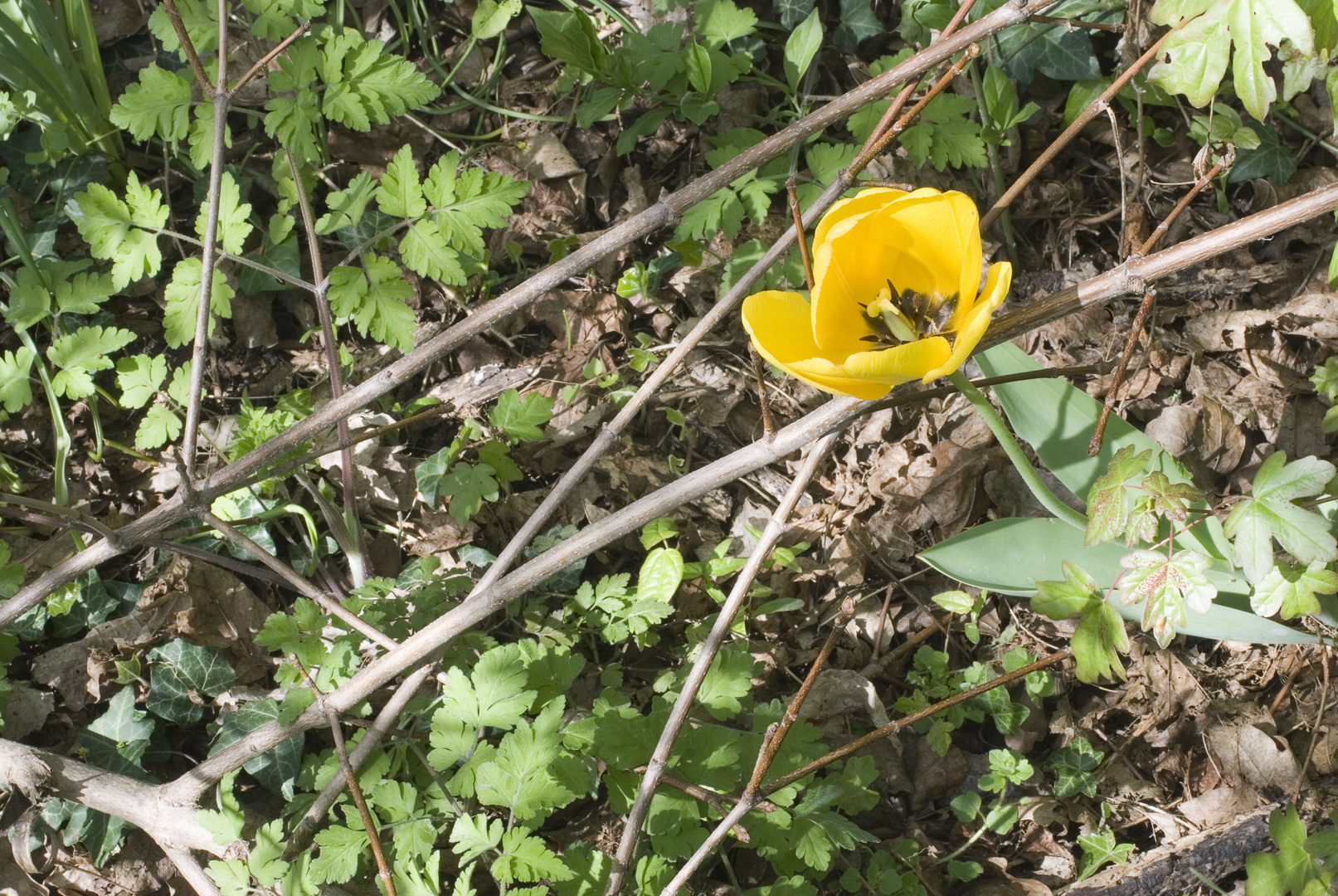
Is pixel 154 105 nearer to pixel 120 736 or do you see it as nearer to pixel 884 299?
pixel 120 736

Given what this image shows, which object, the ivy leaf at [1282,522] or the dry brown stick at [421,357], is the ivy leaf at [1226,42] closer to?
the dry brown stick at [421,357]

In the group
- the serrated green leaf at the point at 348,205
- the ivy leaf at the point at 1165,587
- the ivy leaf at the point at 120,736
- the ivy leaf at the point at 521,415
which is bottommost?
the ivy leaf at the point at 120,736

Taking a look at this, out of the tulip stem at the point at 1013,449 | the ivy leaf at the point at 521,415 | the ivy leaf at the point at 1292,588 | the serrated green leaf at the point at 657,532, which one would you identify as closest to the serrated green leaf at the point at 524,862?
the serrated green leaf at the point at 657,532

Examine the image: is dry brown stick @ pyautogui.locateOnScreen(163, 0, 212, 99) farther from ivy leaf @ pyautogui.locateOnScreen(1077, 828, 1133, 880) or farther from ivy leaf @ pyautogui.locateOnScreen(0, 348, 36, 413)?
ivy leaf @ pyautogui.locateOnScreen(1077, 828, 1133, 880)

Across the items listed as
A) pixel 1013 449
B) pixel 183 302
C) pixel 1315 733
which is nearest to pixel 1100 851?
pixel 1315 733

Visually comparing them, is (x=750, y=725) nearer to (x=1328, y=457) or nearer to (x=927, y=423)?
(x=927, y=423)
